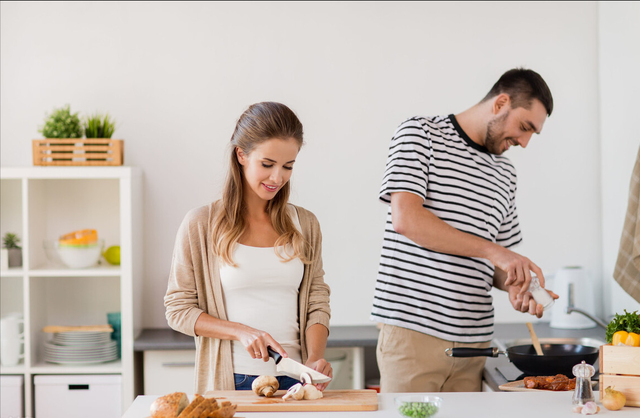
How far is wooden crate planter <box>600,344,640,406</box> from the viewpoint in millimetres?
1491

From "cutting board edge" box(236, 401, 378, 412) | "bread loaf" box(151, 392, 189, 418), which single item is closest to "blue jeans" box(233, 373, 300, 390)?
"cutting board edge" box(236, 401, 378, 412)

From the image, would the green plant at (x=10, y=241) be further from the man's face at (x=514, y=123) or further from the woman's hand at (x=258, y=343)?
the man's face at (x=514, y=123)

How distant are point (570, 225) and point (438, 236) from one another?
5.40ft

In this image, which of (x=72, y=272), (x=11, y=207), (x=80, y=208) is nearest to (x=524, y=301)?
(x=72, y=272)

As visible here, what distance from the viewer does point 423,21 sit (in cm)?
315

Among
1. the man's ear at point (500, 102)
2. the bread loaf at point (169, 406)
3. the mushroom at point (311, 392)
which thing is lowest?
the mushroom at point (311, 392)

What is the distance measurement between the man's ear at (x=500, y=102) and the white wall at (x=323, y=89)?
1.25 meters

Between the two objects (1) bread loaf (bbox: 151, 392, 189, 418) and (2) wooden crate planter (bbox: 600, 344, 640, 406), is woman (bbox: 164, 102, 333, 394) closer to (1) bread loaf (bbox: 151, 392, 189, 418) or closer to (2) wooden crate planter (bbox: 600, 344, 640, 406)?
(1) bread loaf (bbox: 151, 392, 189, 418)

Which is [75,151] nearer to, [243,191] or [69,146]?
[69,146]

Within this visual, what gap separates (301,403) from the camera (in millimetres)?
1466

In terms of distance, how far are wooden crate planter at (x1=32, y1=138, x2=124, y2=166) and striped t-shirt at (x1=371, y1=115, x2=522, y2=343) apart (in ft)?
4.84

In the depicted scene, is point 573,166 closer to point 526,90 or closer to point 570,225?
point 570,225

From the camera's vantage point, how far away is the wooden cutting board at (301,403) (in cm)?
146

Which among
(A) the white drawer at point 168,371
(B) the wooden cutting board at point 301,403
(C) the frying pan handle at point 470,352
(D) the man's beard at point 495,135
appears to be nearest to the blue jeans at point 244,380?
(B) the wooden cutting board at point 301,403
